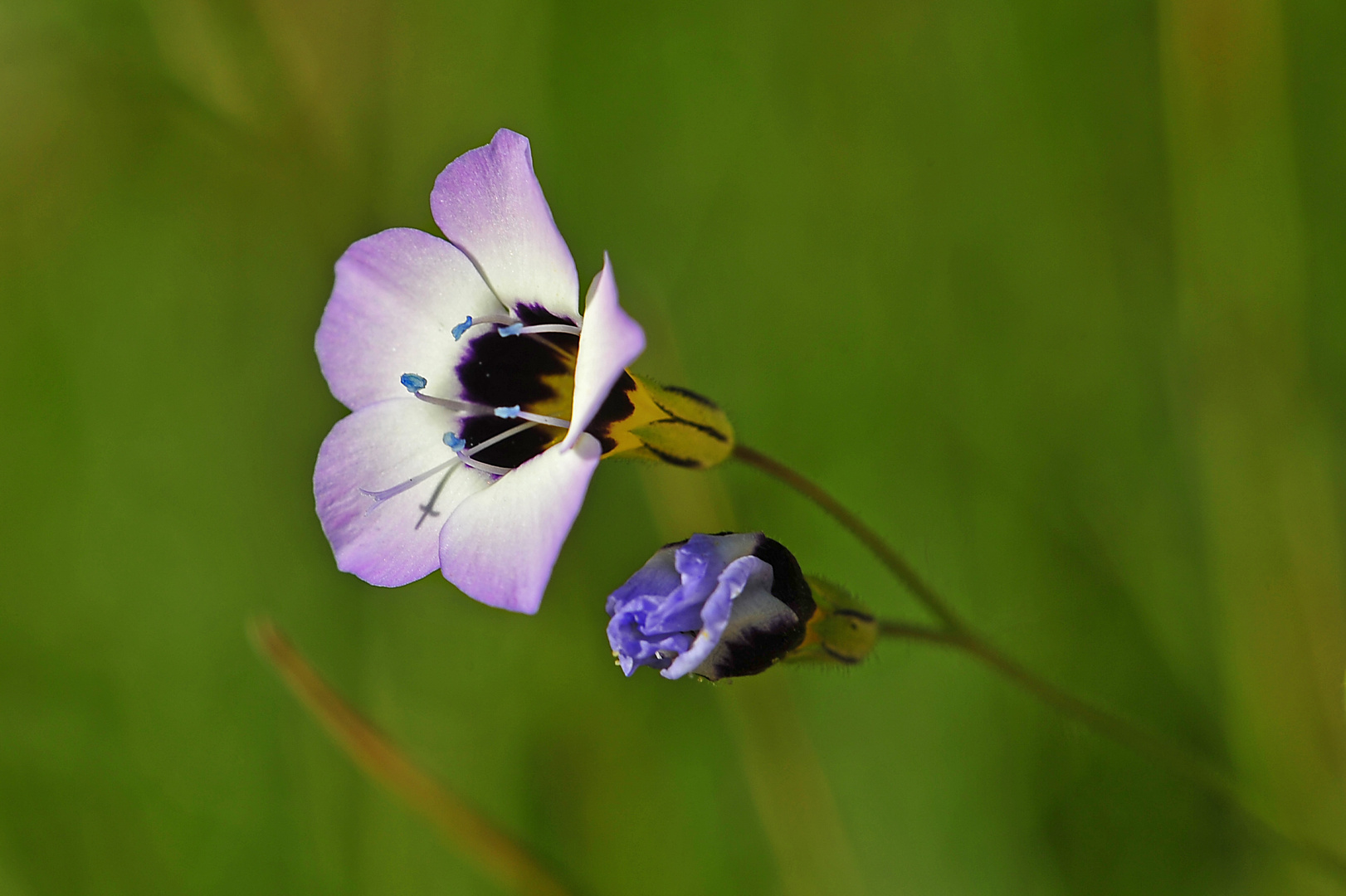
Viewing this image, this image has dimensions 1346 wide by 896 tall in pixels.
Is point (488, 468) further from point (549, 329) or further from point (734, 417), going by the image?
point (734, 417)

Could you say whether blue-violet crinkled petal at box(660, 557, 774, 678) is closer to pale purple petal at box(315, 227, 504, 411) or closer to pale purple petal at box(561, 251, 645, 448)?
pale purple petal at box(561, 251, 645, 448)

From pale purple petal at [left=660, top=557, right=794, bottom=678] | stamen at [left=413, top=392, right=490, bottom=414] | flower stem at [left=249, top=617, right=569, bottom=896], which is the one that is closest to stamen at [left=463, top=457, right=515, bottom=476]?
stamen at [left=413, top=392, right=490, bottom=414]

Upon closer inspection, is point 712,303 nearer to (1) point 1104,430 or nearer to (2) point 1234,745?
(1) point 1104,430

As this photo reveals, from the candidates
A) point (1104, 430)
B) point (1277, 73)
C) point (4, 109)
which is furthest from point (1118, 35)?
point (4, 109)

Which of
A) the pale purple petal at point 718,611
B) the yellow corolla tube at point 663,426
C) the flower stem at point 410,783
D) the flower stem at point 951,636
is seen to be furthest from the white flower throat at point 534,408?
the flower stem at point 410,783

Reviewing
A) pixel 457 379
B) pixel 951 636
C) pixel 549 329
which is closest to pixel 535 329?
pixel 549 329

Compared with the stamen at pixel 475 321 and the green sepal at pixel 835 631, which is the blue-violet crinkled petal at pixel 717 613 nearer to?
the green sepal at pixel 835 631
